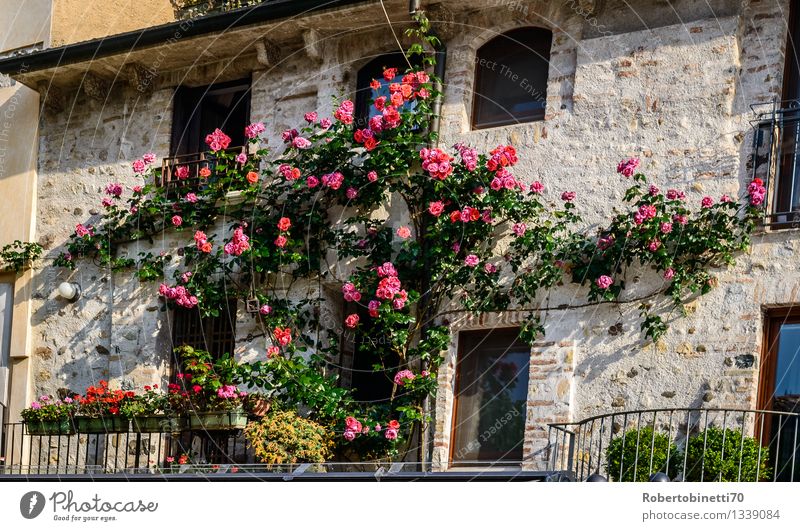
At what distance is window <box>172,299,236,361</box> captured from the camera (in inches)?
703

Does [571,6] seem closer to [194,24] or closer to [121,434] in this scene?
[194,24]

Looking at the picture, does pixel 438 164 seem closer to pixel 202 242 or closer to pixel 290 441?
pixel 202 242

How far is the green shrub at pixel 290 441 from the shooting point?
15742 millimetres

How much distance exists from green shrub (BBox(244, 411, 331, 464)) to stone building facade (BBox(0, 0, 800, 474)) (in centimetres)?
122

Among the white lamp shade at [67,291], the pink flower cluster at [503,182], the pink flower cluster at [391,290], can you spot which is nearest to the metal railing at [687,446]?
the pink flower cluster at [391,290]

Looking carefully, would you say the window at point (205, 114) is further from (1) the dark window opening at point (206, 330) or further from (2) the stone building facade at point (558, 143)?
A: (1) the dark window opening at point (206, 330)

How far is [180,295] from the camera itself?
17.6m

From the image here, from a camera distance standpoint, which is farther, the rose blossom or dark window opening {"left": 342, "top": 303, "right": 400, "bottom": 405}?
dark window opening {"left": 342, "top": 303, "right": 400, "bottom": 405}

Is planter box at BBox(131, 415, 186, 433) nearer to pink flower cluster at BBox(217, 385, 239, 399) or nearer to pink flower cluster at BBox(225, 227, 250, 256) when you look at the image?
pink flower cluster at BBox(217, 385, 239, 399)

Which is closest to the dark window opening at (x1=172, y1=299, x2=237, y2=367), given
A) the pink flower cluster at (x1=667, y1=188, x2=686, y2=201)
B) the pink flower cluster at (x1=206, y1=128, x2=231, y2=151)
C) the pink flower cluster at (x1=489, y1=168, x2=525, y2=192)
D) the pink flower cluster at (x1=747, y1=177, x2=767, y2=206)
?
the pink flower cluster at (x1=206, y1=128, x2=231, y2=151)

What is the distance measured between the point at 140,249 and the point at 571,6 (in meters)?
6.12

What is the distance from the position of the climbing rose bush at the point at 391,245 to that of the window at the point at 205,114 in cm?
58

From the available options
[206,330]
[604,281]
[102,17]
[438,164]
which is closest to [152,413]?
[206,330]
